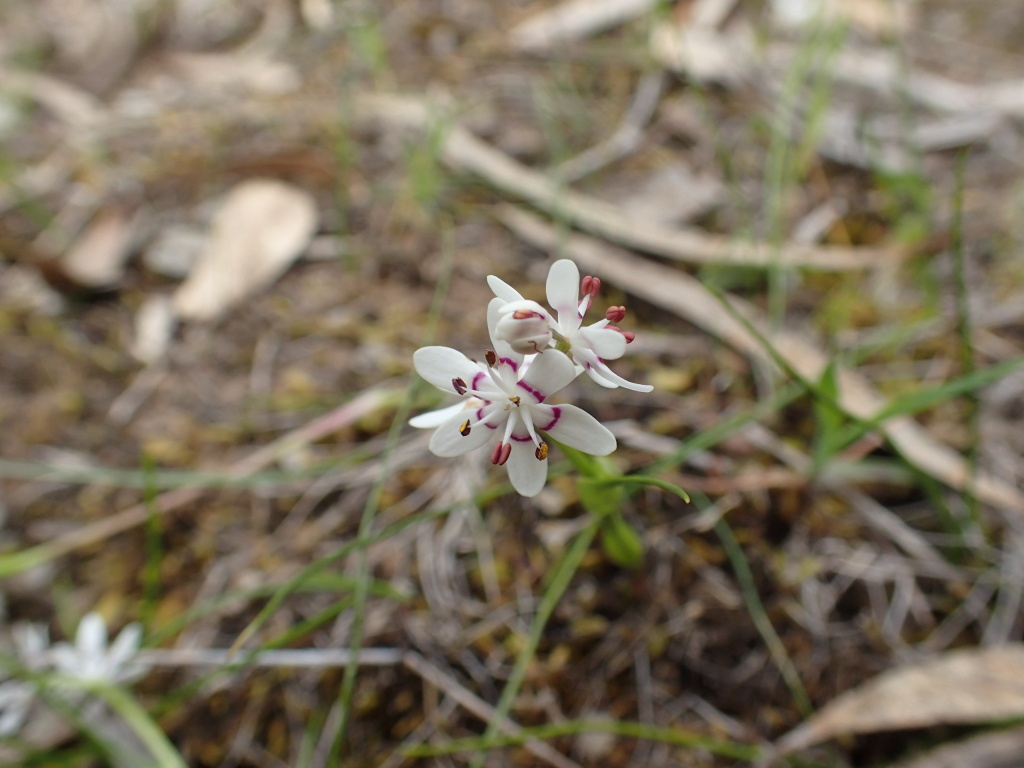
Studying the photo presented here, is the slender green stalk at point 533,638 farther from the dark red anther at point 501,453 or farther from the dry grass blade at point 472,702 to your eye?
the dark red anther at point 501,453

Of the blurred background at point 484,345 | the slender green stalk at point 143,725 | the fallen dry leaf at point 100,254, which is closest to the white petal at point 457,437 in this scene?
the blurred background at point 484,345

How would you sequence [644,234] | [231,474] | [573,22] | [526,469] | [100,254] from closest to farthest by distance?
[526,469], [231,474], [644,234], [100,254], [573,22]

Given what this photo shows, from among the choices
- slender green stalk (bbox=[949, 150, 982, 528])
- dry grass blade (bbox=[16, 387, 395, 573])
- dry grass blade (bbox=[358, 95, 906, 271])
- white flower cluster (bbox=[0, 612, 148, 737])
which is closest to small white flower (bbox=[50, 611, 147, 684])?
white flower cluster (bbox=[0, 612, 148, 737])

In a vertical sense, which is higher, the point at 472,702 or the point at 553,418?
the point at 553,418

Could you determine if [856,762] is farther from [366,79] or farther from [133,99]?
[133,99]

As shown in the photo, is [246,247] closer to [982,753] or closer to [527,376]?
[527,376]

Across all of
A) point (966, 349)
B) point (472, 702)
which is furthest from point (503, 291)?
point (966, 349)

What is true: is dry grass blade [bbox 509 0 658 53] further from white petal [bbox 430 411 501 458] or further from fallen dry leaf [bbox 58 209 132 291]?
white petal [bbox 430 411 501 458]
